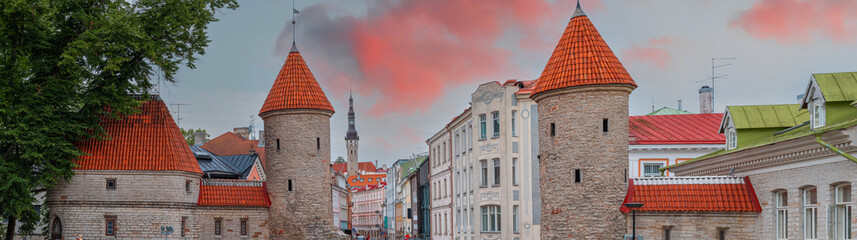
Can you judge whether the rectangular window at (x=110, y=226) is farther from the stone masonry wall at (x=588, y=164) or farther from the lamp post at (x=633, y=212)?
the lamp post at (x=633, y=212)

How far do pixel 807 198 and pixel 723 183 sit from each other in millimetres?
3952

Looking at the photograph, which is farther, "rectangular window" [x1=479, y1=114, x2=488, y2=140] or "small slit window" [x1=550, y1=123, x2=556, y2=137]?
"rectangular window" [x1=479, y1=114, x2=488, y2=140]

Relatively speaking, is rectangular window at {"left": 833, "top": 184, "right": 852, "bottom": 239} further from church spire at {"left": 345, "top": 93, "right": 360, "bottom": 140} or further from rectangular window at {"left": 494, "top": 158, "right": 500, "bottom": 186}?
church spire at {"left": 345, "top": 93, "right": 360, "bottom": 140}

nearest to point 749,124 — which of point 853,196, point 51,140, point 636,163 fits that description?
point 853,196

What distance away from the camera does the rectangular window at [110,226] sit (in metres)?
33.9

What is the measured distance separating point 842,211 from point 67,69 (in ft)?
86.2

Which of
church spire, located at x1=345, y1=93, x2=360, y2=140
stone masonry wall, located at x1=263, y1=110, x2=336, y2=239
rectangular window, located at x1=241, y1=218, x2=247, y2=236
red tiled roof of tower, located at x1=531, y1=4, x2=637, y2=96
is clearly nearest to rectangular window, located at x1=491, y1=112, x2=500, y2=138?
stone masonry wall, located at x1=263, y1=110, x2=336, y2=239

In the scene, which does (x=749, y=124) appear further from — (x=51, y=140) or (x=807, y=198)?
(x=51, y=140)

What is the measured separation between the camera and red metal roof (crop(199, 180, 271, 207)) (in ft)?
120

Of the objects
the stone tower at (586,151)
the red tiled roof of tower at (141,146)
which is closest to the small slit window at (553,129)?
the stone tower at (586,151)

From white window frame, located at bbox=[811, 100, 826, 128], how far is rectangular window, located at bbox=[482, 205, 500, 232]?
19508mm

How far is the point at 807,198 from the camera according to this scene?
22156 mm

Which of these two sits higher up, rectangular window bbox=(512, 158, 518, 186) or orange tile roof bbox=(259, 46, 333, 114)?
orange tile roof bbox=(259, 46, 333, 114)

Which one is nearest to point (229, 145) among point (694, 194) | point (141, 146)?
point (141, 146)
